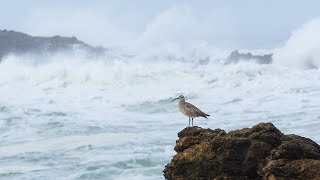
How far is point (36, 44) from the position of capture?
67.1 metres

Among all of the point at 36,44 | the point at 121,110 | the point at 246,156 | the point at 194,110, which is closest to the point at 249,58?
the point at 36,44

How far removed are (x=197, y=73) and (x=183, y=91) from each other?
8465 mm

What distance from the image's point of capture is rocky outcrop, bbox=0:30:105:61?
63156 millimetres

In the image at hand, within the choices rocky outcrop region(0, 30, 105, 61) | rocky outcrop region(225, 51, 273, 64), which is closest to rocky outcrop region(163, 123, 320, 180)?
rocky outcrop region(225, 51, 273, 64)

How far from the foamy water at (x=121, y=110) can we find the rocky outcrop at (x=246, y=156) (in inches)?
232

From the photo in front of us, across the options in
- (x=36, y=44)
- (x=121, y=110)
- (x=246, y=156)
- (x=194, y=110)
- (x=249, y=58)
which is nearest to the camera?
(x=246, y=156)

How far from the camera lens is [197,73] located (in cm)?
4544

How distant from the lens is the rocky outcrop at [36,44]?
63156mm

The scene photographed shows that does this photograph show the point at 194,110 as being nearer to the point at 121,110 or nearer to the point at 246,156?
the point at 246,156

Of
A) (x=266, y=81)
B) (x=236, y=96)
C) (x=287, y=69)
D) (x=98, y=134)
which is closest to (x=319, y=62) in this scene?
(x=287, y=69)

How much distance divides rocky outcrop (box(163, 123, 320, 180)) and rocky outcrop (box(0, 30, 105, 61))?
52.6 m

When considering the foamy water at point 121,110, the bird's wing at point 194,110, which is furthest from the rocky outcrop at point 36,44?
the bird's wing at point 194,110

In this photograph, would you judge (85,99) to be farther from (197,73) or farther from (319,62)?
(319,62)

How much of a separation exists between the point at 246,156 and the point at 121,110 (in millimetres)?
21772
